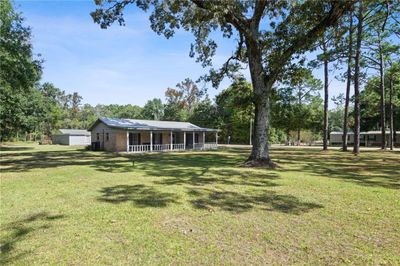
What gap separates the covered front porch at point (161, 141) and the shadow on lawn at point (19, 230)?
65.6 ft

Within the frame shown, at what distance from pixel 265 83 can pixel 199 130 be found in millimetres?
Result: 18085

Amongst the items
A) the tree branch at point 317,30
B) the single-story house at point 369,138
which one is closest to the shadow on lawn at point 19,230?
the tree branch at point 317,30

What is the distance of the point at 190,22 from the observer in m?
14.6

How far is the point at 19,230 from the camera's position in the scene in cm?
446

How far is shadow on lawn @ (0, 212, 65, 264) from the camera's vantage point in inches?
141

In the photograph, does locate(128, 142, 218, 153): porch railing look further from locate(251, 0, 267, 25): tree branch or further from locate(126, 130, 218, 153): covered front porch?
locate(251, 0, 267, 25): tree branch

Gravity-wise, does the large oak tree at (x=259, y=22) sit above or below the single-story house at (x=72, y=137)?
above

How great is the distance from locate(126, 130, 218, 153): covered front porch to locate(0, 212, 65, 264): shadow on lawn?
19989mm

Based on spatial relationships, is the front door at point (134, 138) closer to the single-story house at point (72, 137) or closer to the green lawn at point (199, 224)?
the green lawn at point (199, 224)

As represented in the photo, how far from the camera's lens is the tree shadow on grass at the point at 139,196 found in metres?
6.24

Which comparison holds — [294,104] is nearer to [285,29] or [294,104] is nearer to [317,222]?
[285,29]

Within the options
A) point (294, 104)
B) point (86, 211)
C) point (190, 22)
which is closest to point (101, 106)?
point (294, 104)

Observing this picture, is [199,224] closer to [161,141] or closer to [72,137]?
[161,141]

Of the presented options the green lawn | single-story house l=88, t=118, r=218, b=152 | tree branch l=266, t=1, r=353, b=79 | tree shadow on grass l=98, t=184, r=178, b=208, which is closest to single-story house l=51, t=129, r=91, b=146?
single-story house l=88, t=118, r=218, b=152
